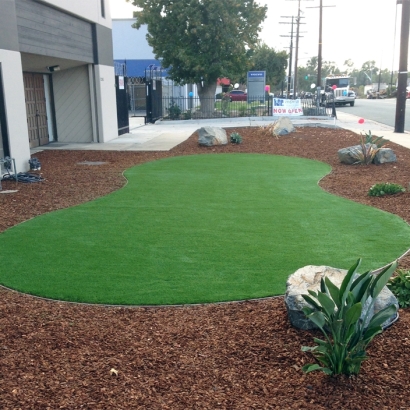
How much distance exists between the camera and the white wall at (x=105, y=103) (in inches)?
745

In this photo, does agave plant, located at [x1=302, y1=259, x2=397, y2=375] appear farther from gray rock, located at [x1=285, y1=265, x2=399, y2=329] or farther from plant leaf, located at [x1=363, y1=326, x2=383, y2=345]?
gray rock, located at [x1=285, y1=265, x2=399, y2=329]

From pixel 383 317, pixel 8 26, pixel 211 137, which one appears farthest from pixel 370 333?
pixel 211 137

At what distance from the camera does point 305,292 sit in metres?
4.39

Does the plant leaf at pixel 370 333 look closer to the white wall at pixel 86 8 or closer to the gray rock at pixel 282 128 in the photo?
the white wall at pixel 86 8

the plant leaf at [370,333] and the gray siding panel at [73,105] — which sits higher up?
the gray siding panel at [73,105]

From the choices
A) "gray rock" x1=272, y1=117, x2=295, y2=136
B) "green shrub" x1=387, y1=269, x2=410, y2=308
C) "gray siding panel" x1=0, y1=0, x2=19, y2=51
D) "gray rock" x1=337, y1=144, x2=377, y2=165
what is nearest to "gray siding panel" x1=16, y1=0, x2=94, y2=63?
"gray siding panel" x1=0, y1=0, x2=19, y2=51

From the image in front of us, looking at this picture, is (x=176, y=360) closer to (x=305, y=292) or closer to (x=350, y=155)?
(x=305, y=292)

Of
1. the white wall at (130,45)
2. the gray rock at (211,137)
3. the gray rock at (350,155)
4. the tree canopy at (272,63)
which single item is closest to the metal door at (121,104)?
the gray rock at (211,137)

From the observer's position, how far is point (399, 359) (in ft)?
12.8

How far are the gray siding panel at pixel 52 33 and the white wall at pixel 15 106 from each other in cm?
116

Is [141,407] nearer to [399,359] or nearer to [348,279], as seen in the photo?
[348,279]

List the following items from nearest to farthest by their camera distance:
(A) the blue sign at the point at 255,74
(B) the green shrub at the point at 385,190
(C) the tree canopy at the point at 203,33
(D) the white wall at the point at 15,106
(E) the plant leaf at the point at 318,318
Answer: (E) the plant leaf at the point at 318,318
(B) the green shrub at the point at 385,190
(D) the white wall at the point at 15,106
(C) the tree canopy at the point at 203,33
(A) the blue sign at the point at 255,74

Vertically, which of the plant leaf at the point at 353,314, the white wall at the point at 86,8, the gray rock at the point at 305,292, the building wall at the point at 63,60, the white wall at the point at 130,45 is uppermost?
the white wall at the point at 130,45

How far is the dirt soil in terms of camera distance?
Answer: 3.53 m
